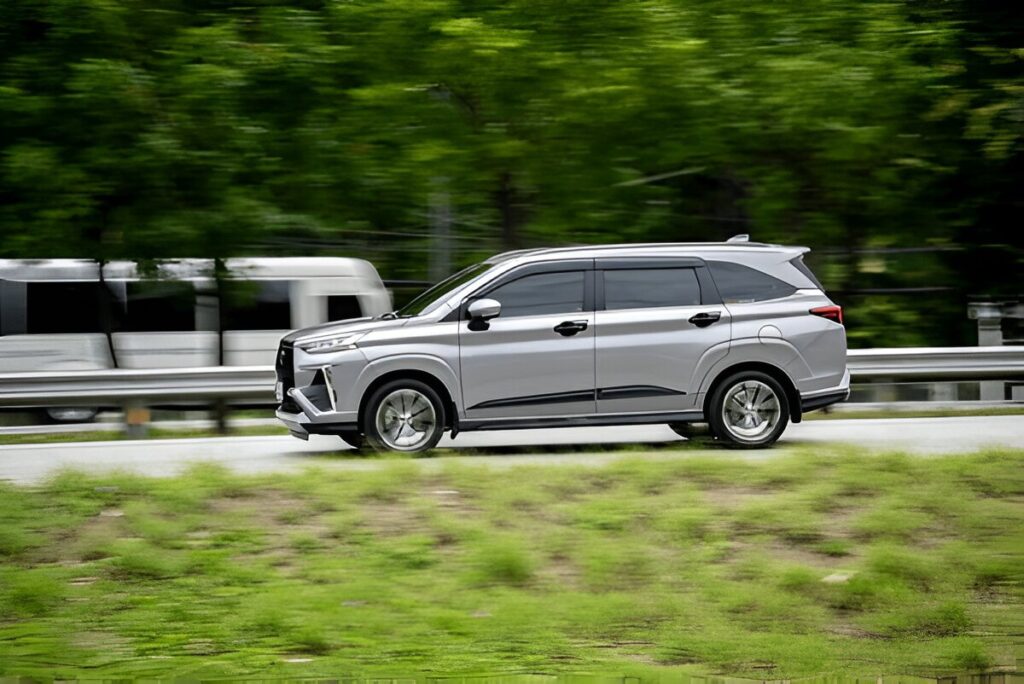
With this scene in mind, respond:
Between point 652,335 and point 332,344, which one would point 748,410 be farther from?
point 332,344

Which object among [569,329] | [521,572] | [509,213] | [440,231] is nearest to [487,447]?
[569,329]

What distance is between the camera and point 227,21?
15.1 m

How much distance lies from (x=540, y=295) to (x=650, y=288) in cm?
99

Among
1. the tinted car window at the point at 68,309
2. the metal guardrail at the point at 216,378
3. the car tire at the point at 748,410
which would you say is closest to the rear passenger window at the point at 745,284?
the car tire at the point at 748,410

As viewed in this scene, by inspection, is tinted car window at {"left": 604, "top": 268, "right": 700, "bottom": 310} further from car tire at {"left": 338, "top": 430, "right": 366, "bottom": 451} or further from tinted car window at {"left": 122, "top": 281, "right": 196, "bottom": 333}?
tinted car window at {"left": 122, "top": 281, "right": 196, "bottom": 333}

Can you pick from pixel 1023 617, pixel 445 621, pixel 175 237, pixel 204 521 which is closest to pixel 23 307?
pixel 175 237

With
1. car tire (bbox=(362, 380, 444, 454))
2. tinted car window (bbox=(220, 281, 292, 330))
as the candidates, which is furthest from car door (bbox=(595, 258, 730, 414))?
tinted car window (bbox=(220, 281, 292, 330))

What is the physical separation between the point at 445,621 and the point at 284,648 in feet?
2.56

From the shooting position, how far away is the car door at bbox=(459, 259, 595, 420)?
37.6 ft

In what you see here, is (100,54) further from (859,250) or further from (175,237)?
(859,250)

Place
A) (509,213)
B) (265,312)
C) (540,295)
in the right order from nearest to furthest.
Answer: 1. (540,295)
2. (509,213)
3. (265,312)

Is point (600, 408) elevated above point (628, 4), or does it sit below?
below

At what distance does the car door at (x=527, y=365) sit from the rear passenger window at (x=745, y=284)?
1277 mm

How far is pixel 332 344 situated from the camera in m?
11.5
